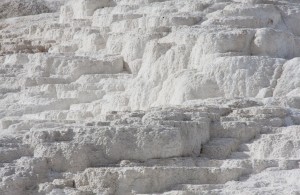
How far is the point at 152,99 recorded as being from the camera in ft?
45.8

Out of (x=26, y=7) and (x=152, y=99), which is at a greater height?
(x=26, y=7)

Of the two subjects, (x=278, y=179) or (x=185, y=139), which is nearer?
(x=278, y=179)

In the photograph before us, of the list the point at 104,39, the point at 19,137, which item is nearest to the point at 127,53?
the point at 104,39

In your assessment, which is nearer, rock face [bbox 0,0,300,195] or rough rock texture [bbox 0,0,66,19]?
rock face [bbox 0,0,300,195]

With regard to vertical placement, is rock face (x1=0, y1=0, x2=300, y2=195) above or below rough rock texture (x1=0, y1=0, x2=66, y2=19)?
below

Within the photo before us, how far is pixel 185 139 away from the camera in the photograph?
33.0 ft

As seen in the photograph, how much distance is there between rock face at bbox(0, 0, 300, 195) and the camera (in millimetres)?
9367

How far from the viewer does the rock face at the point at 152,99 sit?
9367mm

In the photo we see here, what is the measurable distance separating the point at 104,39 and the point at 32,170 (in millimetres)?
7828

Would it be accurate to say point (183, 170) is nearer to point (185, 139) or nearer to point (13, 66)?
point (185, 139)

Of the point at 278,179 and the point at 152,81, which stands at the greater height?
the point at 152,81

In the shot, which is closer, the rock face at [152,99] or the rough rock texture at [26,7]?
the rock face at [152,99]

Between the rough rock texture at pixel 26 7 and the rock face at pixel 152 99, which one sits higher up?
the rough rock texture at pixel 26 7

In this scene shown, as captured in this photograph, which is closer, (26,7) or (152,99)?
(152,99)
